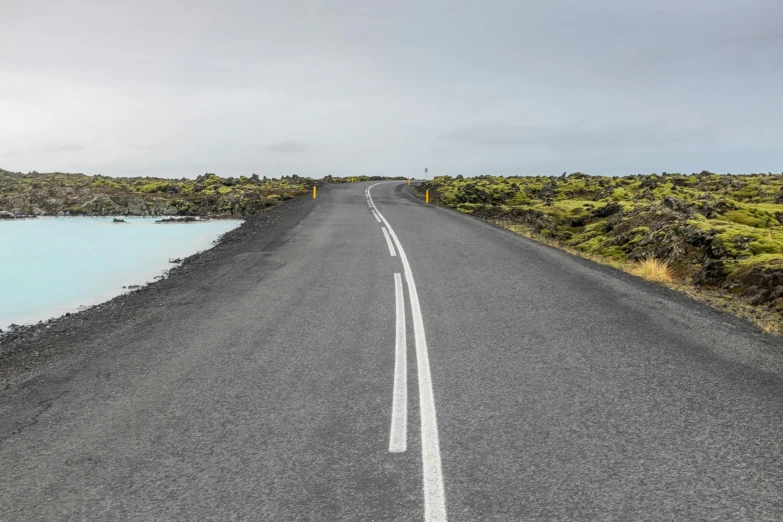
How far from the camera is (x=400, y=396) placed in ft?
15.6

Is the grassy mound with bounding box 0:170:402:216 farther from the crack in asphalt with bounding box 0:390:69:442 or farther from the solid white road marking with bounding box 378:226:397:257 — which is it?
the crack in asphalt with bounding box 0:390:69:442

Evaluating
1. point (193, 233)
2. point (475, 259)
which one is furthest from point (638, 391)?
point (193, 233)

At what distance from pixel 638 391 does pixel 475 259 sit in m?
7.31

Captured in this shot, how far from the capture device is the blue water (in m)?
14.2

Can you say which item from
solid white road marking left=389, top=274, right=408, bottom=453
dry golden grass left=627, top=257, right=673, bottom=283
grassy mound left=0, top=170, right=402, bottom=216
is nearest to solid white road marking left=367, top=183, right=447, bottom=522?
solid white road marking left=389, top=274, right=408, bottom=453

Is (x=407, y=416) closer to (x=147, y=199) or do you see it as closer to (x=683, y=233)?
(x=683, y=233)

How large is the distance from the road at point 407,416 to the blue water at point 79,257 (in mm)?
8259

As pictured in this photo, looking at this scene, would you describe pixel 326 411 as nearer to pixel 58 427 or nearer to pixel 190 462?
pixel 190 462

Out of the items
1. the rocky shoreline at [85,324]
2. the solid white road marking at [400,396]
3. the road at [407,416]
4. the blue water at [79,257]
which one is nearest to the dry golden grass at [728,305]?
the road at [407,416]

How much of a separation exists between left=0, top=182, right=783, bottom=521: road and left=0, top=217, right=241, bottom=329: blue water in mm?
8259

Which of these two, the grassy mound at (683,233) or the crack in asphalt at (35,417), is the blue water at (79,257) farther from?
the grassy mound at (683,233)

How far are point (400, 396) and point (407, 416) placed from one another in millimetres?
412

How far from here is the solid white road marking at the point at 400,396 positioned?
3961 millimetres

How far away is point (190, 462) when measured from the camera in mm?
3771
